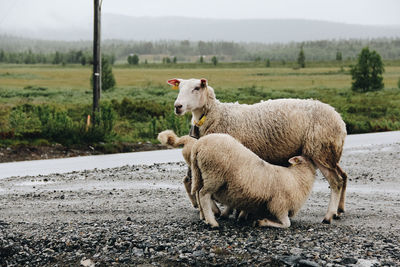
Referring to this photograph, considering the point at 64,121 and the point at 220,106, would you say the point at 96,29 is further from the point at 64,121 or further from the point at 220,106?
the point at 220,106

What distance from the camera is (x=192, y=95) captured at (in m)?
7.55

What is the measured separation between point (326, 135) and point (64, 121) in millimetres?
11332

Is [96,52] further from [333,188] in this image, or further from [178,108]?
[333,188]

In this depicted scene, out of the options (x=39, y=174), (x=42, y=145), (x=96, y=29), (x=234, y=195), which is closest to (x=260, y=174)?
(x=234, y=195)

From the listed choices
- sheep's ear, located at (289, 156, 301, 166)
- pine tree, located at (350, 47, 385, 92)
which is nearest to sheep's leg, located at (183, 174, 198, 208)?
sheep's ear, located at (289, 156, 301, 166)

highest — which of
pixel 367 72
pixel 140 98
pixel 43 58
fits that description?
pixel 367 72

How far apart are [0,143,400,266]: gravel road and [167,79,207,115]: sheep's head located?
1551 millimetres

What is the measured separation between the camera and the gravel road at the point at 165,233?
6.14 metres

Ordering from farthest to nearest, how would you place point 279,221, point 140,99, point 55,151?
point 140,99
point 55,151
point 279,221

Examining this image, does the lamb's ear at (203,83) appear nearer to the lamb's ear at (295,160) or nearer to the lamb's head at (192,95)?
the lamb's head at (192,95)

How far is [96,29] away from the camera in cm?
1772

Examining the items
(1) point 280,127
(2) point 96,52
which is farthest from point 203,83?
(2) point 96,52

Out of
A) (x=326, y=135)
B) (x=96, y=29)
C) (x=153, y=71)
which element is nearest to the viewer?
(x=326, y=135)

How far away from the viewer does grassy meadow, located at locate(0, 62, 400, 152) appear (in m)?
17.5
